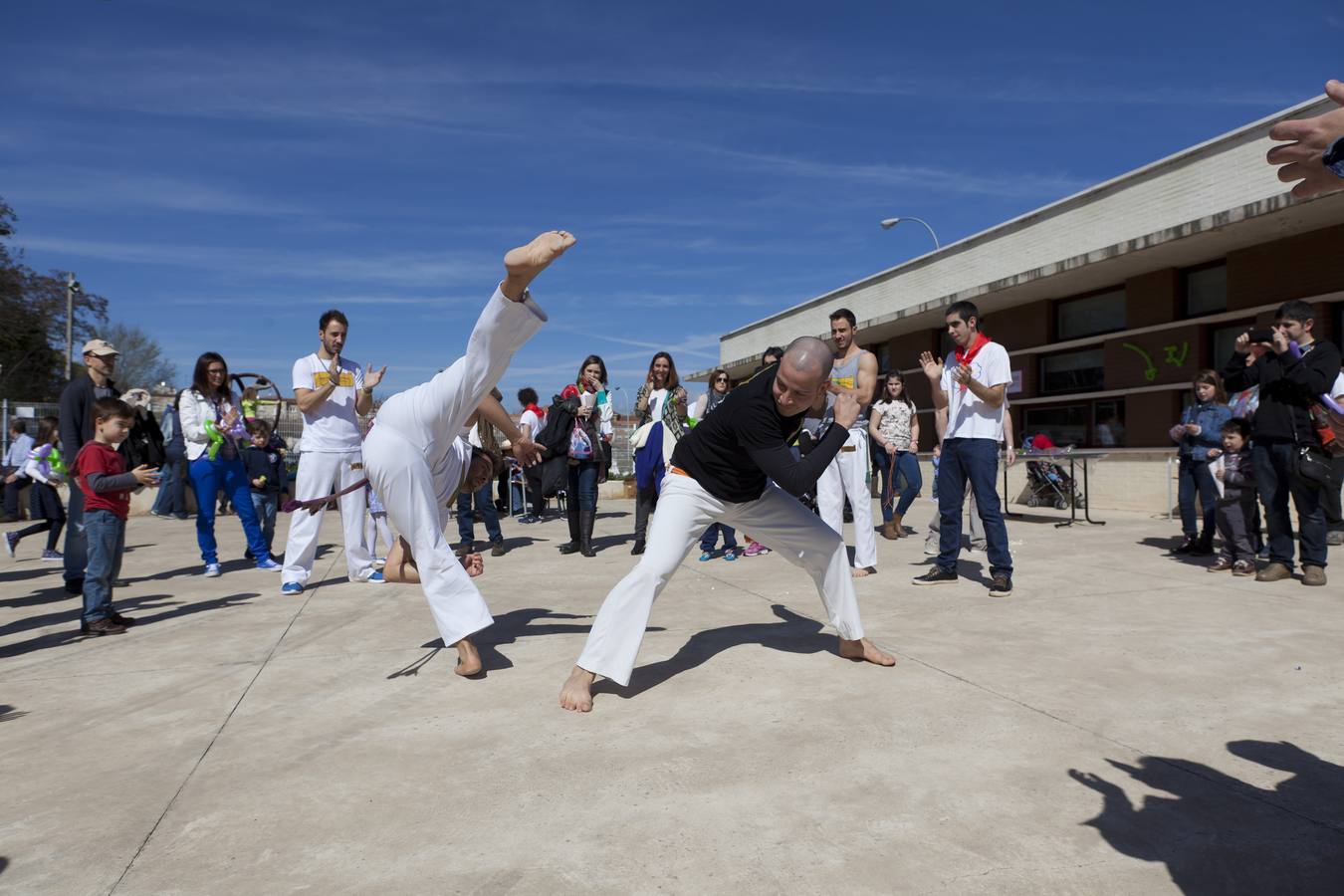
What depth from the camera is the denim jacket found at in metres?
7.21

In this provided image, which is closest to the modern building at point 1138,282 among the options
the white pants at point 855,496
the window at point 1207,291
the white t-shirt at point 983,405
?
the window at point 1207,291

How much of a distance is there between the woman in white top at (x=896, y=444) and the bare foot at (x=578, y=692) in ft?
21.2

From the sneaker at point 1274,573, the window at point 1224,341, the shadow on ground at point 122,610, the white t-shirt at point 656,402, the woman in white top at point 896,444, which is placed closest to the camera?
the shadow on ground at point 122,610

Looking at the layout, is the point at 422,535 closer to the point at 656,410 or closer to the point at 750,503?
the point at 750,503

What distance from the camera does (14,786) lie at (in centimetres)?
271

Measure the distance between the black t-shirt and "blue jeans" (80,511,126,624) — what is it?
3557 millimetres

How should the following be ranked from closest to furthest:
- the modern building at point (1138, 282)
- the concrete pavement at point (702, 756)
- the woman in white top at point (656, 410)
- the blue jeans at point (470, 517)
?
the concrete pavement at point (702, 756) → the woman in white top at point (656, 410) → the blue jeans at point (470, 517) → the modern building at point (1138, 282)

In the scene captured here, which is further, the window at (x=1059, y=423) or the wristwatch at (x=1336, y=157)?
the window at (x=1059, y=423)

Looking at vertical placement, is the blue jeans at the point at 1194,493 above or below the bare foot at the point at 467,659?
above

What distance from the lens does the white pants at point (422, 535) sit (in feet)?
12.5

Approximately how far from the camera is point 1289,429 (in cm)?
580

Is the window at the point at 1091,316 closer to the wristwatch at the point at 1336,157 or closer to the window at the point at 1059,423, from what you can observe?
the window at the point at 1059,423

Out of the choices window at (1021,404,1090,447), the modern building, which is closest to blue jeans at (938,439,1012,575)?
the modern building

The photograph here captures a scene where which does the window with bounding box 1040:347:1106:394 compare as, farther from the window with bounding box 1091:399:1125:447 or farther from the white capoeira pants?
the white capoeira pants
